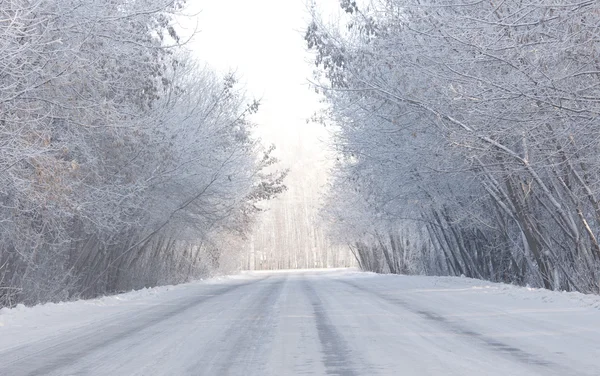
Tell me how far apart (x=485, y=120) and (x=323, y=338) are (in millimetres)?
5831

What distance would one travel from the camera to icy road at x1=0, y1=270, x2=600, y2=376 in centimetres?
806

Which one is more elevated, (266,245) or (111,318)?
(266,245)

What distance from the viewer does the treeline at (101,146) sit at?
14.1 metres

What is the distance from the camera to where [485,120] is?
47.8 feet

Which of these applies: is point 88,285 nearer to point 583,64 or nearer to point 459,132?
point 459,132

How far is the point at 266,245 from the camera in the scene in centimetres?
13425

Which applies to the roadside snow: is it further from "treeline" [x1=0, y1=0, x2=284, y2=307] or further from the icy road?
"treeline" [x1=0, y1=0, x2=284, y2=307]

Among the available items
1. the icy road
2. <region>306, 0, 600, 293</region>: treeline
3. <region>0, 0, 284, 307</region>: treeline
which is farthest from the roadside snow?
<region>306, 0, 600, 293</region>: treeline

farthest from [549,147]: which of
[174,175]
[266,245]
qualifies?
[266,245]

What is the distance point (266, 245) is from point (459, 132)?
389 ft

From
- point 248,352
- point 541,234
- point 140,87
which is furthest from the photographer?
point 541,234

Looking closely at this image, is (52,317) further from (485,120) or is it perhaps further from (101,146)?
(485,120)

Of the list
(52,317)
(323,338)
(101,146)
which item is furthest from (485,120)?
(101,146)

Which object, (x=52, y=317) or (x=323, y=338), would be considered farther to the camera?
(x=52, y=317)
